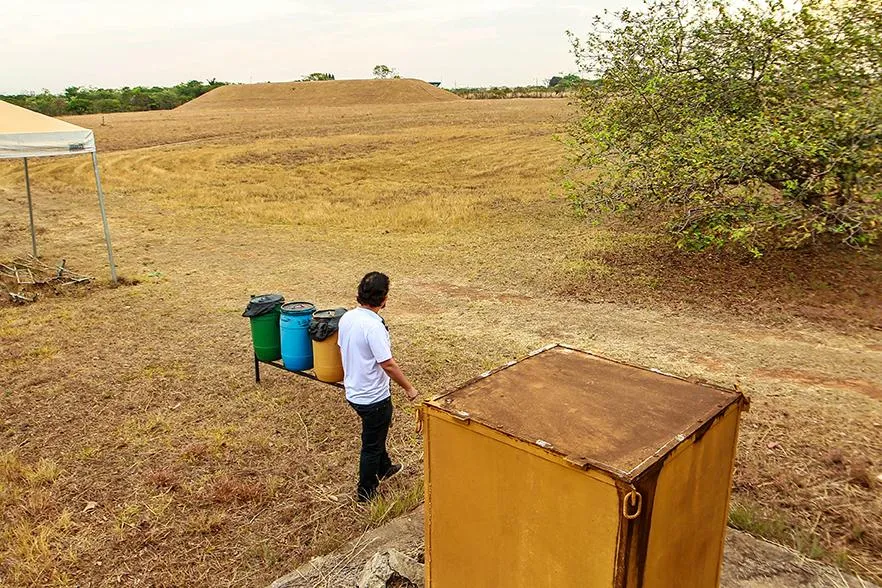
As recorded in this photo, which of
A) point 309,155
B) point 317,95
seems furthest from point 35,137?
point 317,95

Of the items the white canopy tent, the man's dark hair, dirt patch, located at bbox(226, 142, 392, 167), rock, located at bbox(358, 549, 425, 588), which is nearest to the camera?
rock, located at bbox(358, 549, 425, 588)

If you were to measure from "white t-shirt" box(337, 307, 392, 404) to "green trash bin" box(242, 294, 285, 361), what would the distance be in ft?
6.53

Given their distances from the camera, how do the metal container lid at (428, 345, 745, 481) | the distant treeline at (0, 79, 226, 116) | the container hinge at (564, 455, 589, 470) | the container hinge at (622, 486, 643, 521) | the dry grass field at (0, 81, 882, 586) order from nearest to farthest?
the container hinge at (622, 486, 643, 521) < the container hinge at (564, 455, 589, 470) < the metal container lid at (428, 345, 745, 481) < the dry grass field at (0, 81, 882, 586) < the distant treeline at (0, 79, 226, 116)

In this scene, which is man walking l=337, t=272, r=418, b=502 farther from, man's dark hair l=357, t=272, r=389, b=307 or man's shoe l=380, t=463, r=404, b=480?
man's shoe l=380, t=463, r=404, b=480

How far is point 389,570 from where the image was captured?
3.46m

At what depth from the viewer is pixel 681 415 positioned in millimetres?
2484

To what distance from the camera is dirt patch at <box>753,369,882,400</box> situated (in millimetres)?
5793

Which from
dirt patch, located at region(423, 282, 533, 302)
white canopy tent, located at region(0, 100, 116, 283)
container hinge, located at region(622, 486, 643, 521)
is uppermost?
white canopy tent, located at region(0, 100, 116, 283)

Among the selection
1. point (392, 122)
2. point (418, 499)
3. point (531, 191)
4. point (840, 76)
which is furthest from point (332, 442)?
point (392, 122)

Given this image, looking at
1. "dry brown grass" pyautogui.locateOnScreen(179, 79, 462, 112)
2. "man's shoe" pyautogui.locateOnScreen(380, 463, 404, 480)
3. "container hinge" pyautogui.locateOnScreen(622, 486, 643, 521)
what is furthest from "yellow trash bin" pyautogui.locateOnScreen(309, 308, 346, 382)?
"dry brown grass" pyautogui.locateOnScreen(179, 79, 462, 112)

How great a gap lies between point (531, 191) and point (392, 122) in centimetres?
2106

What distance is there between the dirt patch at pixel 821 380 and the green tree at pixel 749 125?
2.40m

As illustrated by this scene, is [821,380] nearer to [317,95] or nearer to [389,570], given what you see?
[389,570]

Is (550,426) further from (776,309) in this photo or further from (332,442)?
(776,309)
